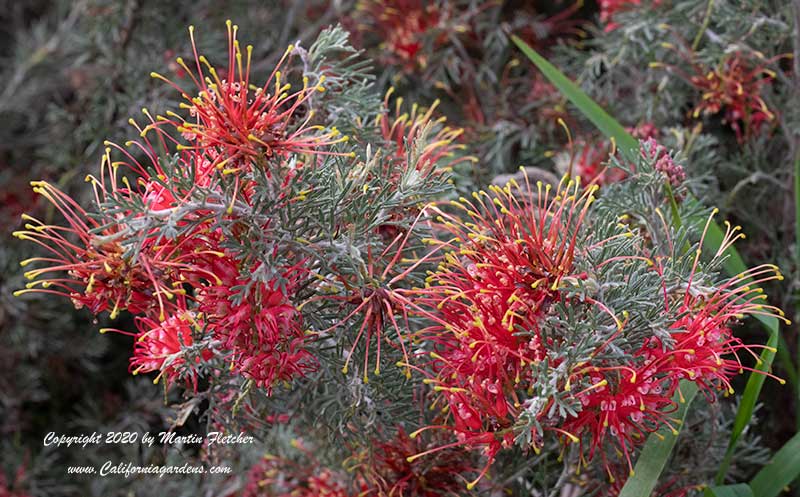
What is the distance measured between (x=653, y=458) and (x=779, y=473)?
0.70 feet

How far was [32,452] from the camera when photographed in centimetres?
162

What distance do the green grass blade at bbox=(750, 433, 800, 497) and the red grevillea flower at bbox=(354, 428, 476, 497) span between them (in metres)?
0.34

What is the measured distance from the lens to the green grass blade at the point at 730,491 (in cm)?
81

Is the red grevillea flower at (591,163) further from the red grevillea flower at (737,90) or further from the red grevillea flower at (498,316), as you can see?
the red grevillea flower at (498,316)

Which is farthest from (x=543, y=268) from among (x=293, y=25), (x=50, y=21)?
(x=50, y=21)

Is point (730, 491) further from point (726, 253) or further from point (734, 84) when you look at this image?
point (734, 84)

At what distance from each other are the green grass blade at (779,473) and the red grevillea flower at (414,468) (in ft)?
1.10

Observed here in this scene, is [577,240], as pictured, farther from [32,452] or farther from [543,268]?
[32,452]

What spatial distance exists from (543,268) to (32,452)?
4.41ft

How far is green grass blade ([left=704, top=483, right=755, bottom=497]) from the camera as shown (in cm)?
81

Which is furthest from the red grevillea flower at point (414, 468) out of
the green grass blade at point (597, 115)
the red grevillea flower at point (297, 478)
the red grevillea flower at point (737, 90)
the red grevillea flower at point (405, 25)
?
the red grevillea flower at point (405, 25)

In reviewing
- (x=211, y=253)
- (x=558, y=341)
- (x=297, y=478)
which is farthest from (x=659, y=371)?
(x=297, y=478)

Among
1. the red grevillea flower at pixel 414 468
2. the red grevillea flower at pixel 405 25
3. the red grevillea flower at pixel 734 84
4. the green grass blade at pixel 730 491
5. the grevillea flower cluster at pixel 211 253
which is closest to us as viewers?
the grevillea flower cluster at pixel 211 253

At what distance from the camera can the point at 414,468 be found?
36.5 inches
